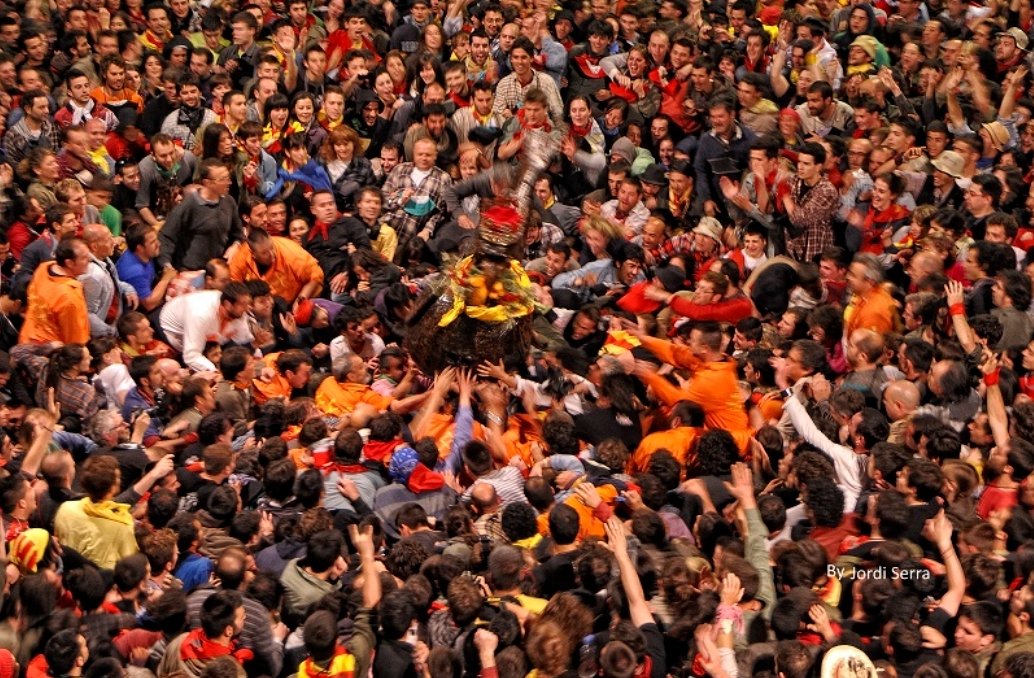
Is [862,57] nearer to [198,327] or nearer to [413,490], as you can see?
[198,327]

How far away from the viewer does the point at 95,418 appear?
9477mm

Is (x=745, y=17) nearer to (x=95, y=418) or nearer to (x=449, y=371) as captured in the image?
(x=449, y=371)

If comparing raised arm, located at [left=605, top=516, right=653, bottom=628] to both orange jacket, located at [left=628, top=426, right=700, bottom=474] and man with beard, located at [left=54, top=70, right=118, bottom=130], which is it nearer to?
A: orange jacket, located at [left=628, top=426, right=700, bottom=474]

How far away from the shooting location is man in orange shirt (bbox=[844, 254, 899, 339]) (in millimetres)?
10383

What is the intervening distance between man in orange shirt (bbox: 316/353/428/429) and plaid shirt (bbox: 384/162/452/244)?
2208mm

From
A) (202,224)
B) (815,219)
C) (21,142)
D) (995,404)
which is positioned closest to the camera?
(995,404)

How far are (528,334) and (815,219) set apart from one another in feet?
9.03

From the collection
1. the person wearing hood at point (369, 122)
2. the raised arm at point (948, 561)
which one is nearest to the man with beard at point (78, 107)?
the person wearing hood at point (369, 122)

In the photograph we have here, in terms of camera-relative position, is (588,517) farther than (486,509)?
No

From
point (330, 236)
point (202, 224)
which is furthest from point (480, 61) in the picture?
point (202, 224)

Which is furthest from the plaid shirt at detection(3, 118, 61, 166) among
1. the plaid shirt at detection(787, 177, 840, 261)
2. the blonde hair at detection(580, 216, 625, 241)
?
the plaid shirt at detection(787, 177, 840, 261)

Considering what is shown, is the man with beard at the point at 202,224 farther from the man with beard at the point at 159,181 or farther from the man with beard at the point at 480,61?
the man with beard at the point at 480,61

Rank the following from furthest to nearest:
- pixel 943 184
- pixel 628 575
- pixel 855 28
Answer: pixel 855 28 → pixel 943 184 → pixel 628 575

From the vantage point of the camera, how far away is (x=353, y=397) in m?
9.88
